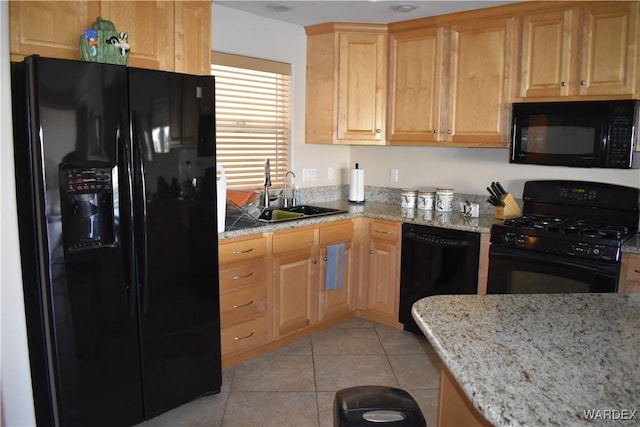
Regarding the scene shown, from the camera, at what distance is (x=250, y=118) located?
12.5ft

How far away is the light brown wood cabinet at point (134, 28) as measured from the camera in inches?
89.0

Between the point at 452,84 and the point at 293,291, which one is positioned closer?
the point at 293,291

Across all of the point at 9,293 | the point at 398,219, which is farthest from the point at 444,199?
the point at 9,293

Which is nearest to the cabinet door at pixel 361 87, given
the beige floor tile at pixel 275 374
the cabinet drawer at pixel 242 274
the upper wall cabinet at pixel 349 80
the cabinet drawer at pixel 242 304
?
the upper wall cabinet at pixel 349 80

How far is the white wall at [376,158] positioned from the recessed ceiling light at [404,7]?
86 centimetres

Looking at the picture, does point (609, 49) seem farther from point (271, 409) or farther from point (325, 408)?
point (271, 409)

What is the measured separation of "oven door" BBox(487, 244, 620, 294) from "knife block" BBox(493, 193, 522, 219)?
34 cm

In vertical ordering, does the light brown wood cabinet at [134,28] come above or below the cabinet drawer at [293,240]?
above

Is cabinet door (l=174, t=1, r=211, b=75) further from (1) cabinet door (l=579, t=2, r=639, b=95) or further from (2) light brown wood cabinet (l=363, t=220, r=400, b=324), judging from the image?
(1) cabinet door (l=579, t=2, r=639, b=95)

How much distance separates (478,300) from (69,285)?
1.66 meters

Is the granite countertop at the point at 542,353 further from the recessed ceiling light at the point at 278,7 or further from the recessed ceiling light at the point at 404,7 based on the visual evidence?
the recessed ceiling light at the point at 278,7

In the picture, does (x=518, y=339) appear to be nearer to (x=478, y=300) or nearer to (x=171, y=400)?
(x=478, y=300)

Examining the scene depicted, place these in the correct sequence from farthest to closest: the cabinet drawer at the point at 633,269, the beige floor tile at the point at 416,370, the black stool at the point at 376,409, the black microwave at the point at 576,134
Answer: the beige floor tile at the point at 416,370, the black microwave at the point at 576,134, the cabinet drawer at the point at 633,269, the black stool at the point at 376,409

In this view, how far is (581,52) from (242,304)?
2559 mm
